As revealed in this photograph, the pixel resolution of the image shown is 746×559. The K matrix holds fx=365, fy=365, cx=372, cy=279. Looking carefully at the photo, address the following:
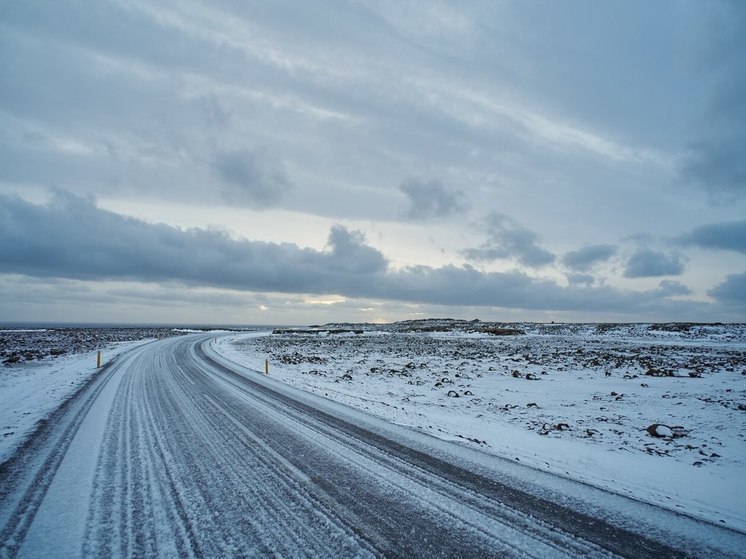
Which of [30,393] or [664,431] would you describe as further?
[30,393]

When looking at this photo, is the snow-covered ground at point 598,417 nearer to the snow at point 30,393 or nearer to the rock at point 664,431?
the rock at point 664,431

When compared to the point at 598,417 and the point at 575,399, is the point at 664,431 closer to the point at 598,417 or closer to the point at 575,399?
the point at 598,417

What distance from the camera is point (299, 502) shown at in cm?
504

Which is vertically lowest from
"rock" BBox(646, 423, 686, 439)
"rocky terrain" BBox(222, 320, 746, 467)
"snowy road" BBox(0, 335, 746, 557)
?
"rocky terrain" BBox(222, 320, 746, 467)

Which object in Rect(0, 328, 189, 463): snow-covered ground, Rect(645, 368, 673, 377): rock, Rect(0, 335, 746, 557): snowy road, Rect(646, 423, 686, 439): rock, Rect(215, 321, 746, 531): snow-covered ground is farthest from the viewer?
Rect(645, 368, 673, 377): rock

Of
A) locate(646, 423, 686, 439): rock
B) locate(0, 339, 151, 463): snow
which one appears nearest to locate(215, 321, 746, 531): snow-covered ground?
locate(646, 423, 686, 439): rock

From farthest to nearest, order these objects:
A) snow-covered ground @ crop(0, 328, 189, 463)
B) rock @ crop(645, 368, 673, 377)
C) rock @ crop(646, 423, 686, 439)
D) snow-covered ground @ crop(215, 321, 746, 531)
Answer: rock @ crop(645, 368, 673, 377), rock @ crop(646, 423, 686, 439), snow-covered ground @ crop(0, 328, 189, 463), snow-covered ground @ crop(215, 321, 746, 531)

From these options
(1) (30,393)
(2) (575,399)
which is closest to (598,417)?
(2) (575,399)

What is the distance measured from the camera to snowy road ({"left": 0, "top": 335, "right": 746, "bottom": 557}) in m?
4.07

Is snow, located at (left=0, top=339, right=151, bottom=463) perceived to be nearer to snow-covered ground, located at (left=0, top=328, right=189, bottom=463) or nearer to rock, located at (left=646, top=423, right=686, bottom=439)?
snow-covered ground, located at (left=0, top=328, right=189, bottom=463)

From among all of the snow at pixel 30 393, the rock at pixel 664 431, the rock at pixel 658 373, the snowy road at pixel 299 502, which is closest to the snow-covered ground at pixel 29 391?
the snow at pixel 30 393

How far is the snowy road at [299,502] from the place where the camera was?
407cm

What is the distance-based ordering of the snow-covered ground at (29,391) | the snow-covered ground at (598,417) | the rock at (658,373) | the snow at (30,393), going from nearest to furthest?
the snow-covered ground at (598,417) < the snow at (30,393) < the snow-covered ground at (29,391) < the rock at (658,373)

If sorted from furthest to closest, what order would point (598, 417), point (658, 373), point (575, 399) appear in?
point (658, 373) < point (575, 399) < point (598, 417)
